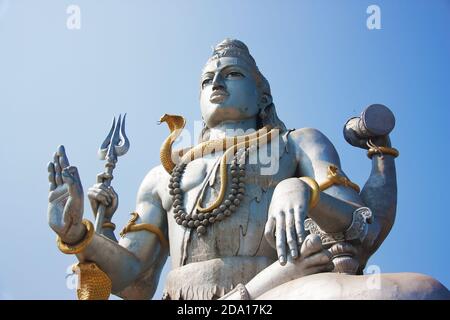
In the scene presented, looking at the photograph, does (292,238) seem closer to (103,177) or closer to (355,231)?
(355,231)

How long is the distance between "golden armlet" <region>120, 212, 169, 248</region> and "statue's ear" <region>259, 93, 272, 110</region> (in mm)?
1787

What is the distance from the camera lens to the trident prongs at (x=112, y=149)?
9.98 meters

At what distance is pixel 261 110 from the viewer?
1053 centimetres

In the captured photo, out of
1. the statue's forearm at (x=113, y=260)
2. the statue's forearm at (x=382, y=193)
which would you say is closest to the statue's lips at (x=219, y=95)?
the statue's forearm at (x=382, y=193)

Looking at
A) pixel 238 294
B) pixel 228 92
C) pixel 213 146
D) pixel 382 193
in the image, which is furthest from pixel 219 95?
pixel 238 294

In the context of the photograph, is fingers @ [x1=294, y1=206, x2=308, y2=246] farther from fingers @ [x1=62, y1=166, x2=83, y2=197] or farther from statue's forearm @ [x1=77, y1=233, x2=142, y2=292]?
statue's forearm @ [x1=77, y1=233, x2=142, y2=292]

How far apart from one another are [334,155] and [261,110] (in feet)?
3.58

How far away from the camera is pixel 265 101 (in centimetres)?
1060

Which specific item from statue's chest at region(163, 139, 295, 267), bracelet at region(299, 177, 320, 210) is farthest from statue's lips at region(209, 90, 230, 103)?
bracelet at region(299, 177, 320, 210)

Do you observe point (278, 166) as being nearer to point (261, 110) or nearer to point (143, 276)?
point (261, 110)

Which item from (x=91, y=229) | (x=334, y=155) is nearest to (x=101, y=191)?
(x=91, y=229)

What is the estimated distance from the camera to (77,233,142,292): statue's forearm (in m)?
9.47

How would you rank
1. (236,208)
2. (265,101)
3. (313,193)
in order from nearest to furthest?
(313,193) → (236,208) → (265,101)

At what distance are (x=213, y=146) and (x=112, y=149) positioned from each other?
1133 millimetres
